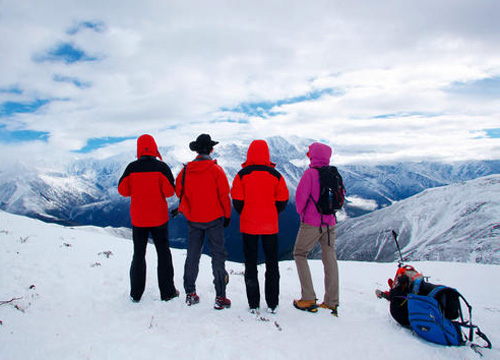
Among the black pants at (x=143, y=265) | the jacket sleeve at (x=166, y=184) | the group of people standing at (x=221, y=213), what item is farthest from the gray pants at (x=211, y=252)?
the jacket sleeve at (x=166, y=184)

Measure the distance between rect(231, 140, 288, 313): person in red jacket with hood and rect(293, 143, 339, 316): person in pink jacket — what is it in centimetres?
68

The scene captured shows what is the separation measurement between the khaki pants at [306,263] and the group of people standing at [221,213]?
22mm

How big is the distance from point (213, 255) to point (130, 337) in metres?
2.27

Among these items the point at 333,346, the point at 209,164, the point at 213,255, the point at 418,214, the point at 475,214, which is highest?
the point at 209,164

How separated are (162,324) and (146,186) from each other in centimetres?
299

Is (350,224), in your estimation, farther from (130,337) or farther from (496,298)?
(130,337)

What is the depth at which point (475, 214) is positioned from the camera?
79.1 metres

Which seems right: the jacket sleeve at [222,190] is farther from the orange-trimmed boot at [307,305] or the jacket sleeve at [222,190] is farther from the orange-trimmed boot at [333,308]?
the orange-trimmed boot at [333,308]

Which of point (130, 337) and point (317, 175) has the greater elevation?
point (317, 175)

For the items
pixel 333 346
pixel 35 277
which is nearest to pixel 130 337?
pixel 333 346

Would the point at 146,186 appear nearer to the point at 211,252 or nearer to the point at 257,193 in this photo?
the point at 211,252

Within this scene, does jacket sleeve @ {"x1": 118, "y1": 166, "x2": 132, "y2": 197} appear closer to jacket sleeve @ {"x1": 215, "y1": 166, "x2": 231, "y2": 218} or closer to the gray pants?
the gray pants

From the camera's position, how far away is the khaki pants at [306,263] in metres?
6.43

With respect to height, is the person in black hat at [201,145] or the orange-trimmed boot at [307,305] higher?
the person in black hat at [201,145]
